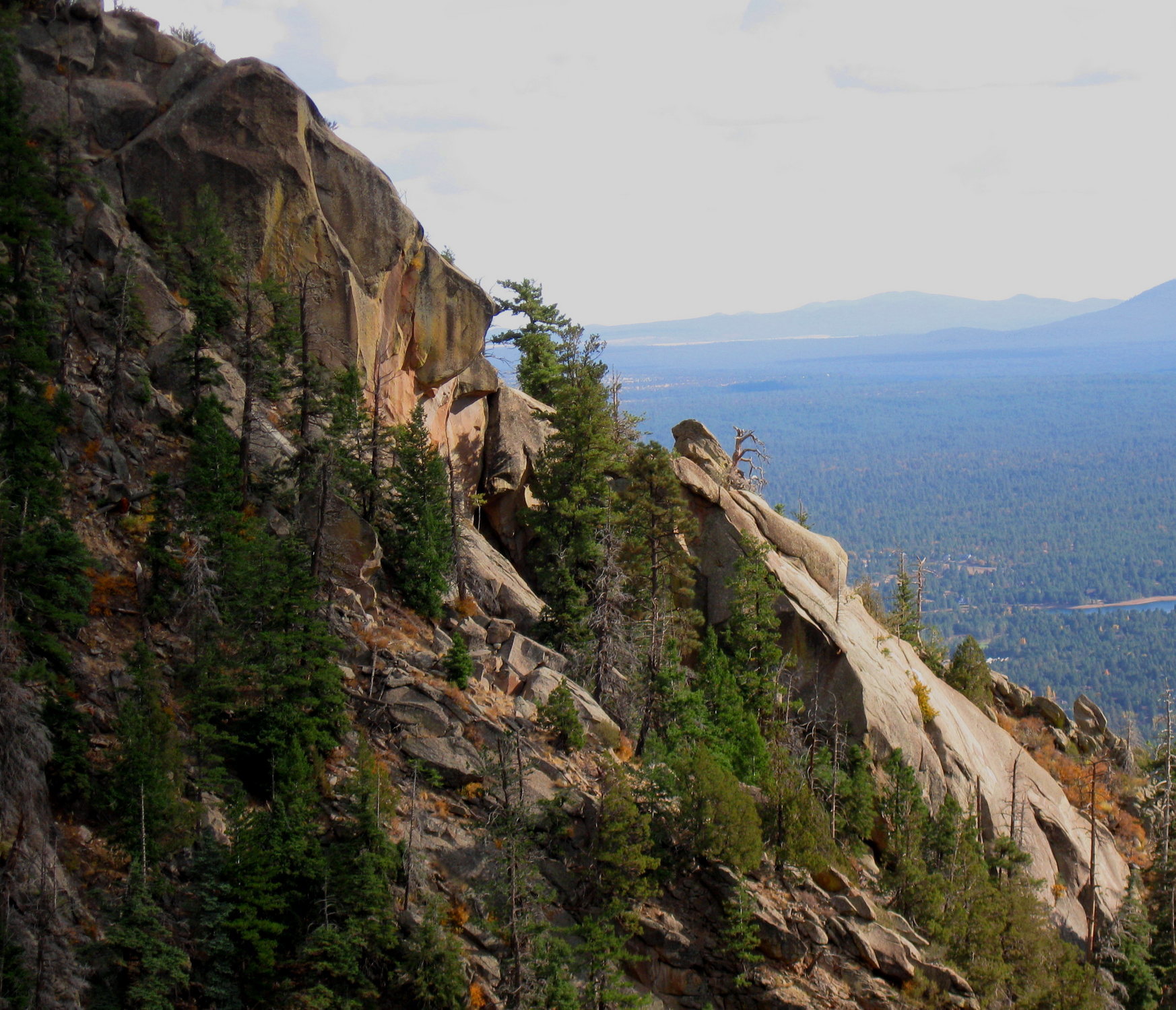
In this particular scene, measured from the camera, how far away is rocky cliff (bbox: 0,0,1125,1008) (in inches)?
1025

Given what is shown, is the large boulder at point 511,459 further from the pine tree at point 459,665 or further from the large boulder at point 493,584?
the pine tree at point 459,665

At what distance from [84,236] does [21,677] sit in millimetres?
17602

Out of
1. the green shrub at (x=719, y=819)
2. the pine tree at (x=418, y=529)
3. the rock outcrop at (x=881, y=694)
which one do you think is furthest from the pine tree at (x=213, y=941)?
the rock outcrop at (x=881, y=694)

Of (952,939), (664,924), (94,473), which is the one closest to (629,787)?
(664,924)

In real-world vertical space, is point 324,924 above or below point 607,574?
below

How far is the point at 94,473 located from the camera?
27.3m

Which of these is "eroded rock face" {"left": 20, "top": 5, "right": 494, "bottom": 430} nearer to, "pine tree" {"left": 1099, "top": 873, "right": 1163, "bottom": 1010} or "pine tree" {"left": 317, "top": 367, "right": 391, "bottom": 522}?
"pine tree" {"left": 317, "top": 367, "right": 391, "bottom": 522}

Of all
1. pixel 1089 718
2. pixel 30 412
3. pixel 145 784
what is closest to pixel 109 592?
pixel 30 412

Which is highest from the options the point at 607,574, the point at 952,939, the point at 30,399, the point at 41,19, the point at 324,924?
the point at 41,19

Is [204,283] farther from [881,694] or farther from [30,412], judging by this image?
[881,694]

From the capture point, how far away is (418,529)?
103ft

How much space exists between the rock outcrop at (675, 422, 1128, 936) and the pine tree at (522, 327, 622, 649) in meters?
4.81

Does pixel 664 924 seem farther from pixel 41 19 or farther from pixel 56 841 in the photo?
pixel 41 19

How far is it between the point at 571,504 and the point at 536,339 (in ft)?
46.5
